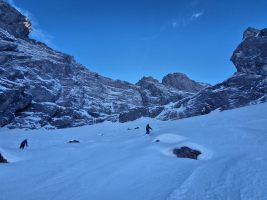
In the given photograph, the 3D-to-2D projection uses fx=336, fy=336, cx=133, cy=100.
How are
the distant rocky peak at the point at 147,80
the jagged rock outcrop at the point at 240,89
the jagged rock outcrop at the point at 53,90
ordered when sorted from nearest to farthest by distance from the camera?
the jagged rock outcrop at the point at 240,89 → the jagged rock outcrop at the point at 53,90 → the distant rocky peak at the point at 147,80

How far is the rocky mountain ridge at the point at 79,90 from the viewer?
293ft

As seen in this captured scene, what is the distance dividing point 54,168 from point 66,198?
6964 millimetres

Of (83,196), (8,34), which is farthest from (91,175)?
(8,34)

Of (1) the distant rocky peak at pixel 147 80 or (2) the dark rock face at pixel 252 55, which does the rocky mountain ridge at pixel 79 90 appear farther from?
(1) the distant rocky peak at pixel 147 80

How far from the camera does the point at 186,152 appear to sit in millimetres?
21516

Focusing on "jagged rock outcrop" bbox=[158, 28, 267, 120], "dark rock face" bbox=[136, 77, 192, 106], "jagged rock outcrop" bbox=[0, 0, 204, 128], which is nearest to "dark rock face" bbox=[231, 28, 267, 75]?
"jagged rock outcrop" bbox=[158, 28, 267, 120]

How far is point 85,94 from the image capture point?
120 metres

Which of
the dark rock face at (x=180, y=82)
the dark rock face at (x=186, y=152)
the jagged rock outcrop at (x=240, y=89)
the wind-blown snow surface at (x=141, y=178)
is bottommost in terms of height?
the wind-blown snow surface at (x=141, y=178)

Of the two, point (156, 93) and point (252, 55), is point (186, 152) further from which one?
point (156, 93)

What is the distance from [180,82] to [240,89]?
68286 millimetres

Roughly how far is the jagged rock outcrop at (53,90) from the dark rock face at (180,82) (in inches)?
385

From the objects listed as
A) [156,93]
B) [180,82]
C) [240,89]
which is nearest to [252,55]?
[240,89]

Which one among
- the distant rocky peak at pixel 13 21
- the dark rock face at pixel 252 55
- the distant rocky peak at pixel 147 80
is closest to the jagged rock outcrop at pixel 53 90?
the distant rocky peak at pixel 13 21

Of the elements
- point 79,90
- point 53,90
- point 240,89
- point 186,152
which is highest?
point 79,90
